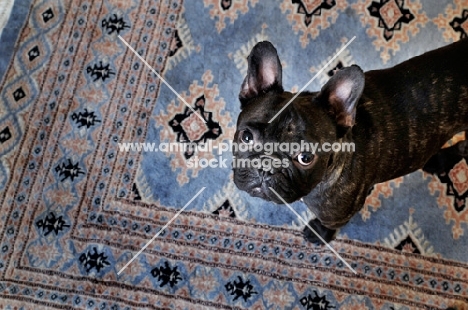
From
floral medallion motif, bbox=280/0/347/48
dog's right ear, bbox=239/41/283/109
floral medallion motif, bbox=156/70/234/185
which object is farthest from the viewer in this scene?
floral medallion motif, bbox=280/0/347/48

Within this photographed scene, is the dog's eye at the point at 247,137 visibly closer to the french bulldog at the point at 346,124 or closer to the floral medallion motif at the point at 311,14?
the french bulldog at the point at 346,124

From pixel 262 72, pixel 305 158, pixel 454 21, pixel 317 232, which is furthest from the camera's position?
pixel 454 21

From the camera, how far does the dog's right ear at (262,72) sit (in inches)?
63.3

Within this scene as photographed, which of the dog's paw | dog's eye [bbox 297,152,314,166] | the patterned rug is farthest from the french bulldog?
the patterned rug

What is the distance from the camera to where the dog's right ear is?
1607mm

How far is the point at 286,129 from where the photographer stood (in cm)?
157

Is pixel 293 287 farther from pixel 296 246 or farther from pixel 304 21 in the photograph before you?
pixel 304 21

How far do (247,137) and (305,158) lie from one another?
0.72 feet

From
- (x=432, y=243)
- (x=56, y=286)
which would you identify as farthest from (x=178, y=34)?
(x=432, y=243)

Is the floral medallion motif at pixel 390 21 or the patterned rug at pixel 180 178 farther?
the floral medallion motif at pixel 390 21

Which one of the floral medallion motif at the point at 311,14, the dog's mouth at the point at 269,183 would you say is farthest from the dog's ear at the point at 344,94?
the floral medallion motif at the point at 311,14

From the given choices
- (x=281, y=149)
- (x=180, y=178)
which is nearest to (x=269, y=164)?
(x=281, y=149)

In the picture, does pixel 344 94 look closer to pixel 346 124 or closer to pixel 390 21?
pixel 346 124

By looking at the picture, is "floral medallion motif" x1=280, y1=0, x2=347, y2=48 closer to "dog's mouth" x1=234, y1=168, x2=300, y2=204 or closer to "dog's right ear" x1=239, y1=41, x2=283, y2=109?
"dog's right ear" x1=239, y1=41, x2=283, y2=109
